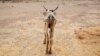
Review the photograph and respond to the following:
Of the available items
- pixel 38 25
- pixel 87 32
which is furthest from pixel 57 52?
pixel 38 25

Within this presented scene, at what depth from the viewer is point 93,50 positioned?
977cm

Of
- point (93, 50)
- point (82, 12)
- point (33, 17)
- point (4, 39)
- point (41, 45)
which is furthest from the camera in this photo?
point (82, 12)

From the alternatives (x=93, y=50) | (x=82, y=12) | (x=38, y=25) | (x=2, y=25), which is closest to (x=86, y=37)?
(x=93, y=50)

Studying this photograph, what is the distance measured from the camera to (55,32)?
41.3 feet

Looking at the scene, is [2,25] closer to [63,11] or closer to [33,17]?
[33,17]

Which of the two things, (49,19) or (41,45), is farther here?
(41,45)

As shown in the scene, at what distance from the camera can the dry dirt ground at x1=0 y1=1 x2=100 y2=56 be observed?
32.0 ft

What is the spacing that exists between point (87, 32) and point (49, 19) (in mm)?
3875

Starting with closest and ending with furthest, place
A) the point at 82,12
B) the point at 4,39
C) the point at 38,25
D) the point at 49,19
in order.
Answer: the point at 49,19, the point at 4,39, the point at 38,25, the point at 82,12

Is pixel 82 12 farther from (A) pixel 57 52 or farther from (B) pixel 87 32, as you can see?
(A) pixel 57 52

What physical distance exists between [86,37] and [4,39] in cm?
350

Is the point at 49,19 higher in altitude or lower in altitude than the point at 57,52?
higher

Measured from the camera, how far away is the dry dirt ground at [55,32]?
32.0ft

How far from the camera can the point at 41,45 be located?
1044cm
